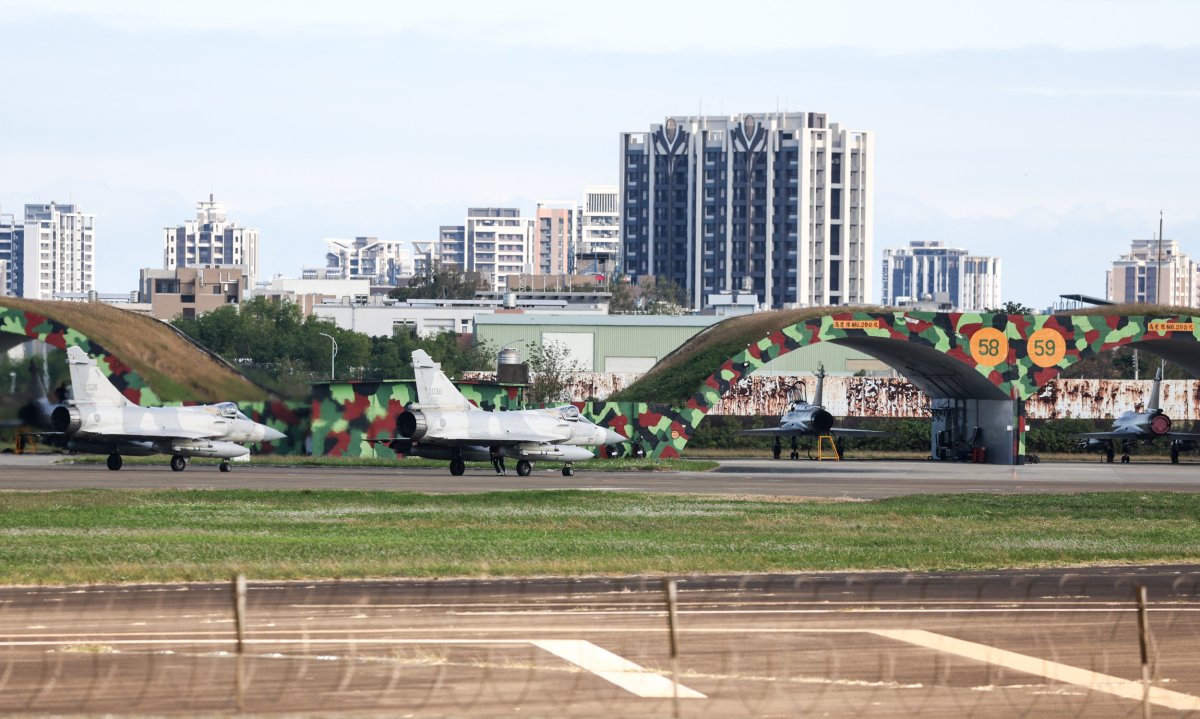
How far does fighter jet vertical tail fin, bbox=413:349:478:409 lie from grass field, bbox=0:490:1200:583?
12.8m

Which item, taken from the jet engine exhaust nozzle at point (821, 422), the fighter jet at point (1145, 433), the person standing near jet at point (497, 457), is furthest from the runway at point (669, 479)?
the fighter jet at point (1145, 433)

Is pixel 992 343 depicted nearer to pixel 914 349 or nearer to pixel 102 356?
pixel 914 349

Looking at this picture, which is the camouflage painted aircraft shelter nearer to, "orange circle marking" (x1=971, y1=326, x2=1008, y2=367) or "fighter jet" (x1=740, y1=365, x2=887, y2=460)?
"orange circle marking" (x1=971, y1=326, x2=1008, y2=367)

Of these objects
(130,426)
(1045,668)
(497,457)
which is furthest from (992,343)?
(1045,668)

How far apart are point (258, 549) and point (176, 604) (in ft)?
21.9

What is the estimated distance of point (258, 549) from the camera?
89.8 feet

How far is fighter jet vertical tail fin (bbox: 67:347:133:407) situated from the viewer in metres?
52.7

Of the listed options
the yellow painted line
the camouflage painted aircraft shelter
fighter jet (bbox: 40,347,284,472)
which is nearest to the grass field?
the yellow painted line

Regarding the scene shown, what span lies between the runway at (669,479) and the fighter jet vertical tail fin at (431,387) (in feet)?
8.28

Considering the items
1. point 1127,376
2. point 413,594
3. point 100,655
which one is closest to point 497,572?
point 413,594

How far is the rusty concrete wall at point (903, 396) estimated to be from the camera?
286 ft

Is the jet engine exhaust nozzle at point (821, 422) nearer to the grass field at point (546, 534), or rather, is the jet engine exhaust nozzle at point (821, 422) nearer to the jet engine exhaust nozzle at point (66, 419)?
the grass field at point (546, 534)

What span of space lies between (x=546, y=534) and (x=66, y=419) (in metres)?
26.8

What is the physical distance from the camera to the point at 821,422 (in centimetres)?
7056
